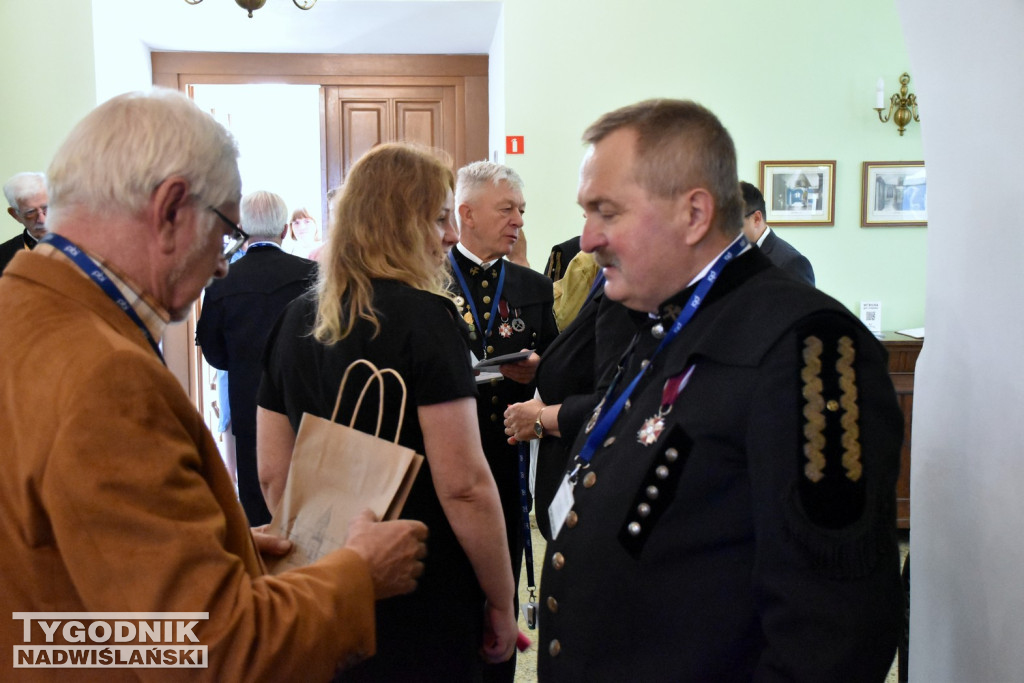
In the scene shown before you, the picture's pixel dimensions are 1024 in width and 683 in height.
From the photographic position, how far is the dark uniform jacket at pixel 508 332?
2.66m

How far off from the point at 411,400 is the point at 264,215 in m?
2.00

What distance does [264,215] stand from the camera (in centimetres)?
343

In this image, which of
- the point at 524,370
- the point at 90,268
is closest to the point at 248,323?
the point at 524,370

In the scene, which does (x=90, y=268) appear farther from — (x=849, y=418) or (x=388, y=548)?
(x=849, y=418)

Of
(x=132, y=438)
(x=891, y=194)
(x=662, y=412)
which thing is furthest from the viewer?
(x=891, y=194)

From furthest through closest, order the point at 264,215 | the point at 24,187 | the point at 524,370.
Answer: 1. the point at 24,187
2. the point at 264,215
3. the point at 524,370

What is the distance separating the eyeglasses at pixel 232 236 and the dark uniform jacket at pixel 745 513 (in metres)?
0.64

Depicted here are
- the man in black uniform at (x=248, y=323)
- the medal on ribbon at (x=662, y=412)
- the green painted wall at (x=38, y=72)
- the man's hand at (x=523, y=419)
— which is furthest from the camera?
the green painted wall at (x=38, y=72)

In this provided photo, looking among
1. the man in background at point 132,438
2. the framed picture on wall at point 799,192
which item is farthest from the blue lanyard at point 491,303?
the framed picture on wall at point 799,192

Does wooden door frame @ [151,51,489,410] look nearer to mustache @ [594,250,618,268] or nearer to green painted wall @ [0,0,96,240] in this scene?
green painted wall @ [0,0,96,240]

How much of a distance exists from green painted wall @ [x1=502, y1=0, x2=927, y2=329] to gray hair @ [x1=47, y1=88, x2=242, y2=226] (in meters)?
5.00

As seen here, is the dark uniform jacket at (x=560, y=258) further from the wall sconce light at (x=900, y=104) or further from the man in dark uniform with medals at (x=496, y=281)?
the wall sconce light at (x=900, y=104)

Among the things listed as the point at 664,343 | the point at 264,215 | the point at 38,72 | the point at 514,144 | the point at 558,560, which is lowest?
the point at 558,560

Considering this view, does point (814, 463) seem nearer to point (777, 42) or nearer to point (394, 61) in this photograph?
point (777, 42)
